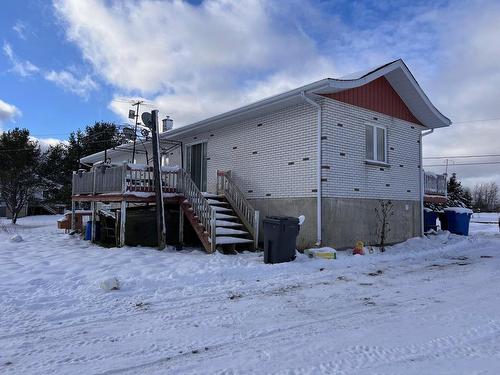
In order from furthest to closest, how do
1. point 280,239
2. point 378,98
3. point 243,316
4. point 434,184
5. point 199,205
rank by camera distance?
point 434,184, point 378,98, point 199,205, point 280,239, point 243,316

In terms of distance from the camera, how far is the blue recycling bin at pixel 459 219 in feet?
53.4

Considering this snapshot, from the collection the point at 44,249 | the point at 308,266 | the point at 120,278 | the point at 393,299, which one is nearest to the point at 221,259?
the point at 308,266

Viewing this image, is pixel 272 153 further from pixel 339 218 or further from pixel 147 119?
pixel 147 119

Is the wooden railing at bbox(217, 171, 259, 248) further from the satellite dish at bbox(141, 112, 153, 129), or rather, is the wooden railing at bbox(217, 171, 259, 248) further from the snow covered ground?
the satellite dish at bbox(141, 112, 153, 129)

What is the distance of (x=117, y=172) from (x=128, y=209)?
293 cm

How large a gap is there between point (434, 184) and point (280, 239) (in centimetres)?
1014

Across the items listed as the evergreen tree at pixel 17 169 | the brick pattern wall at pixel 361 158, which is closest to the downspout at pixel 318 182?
the brick pattern wall at pixel 361 158

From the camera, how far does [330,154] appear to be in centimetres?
1131

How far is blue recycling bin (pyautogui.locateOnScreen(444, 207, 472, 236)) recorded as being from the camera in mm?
16281

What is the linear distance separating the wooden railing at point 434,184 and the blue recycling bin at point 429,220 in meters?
0.74

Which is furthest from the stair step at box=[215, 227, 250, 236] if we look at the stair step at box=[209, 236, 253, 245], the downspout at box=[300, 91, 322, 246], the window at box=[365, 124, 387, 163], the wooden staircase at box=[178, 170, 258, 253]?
the window at box=[365, 124, 387, 163]

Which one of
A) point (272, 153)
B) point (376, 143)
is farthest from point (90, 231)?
point (376, 143)

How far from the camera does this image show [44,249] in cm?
1095

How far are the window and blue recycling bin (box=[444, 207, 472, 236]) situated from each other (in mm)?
5132
